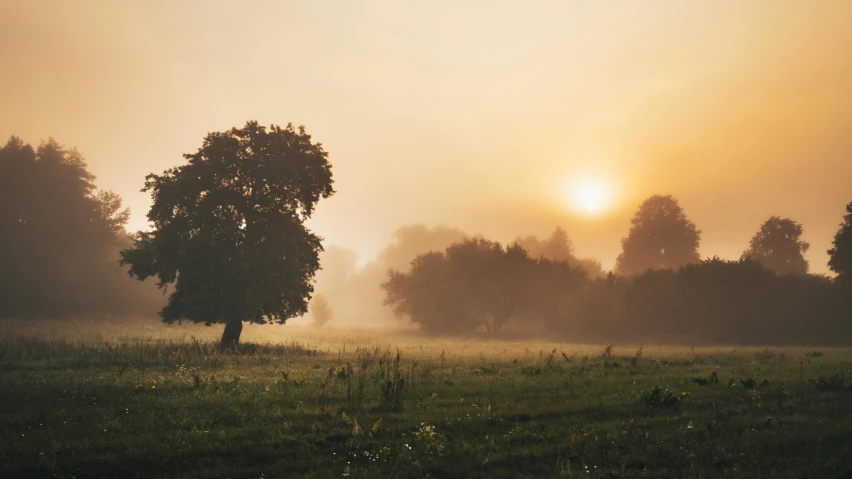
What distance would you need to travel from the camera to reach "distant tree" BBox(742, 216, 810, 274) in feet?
258

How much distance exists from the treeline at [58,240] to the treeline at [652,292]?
40827 millimetres

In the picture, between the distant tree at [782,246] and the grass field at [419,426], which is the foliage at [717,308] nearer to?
the distant tree at [782,246]

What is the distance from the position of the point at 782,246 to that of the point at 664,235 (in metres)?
18.2

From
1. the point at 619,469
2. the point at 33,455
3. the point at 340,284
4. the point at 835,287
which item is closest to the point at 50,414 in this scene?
the point at 33,455

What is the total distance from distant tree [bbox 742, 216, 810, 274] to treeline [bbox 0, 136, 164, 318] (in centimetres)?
9878

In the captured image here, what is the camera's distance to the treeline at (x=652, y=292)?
51.9 meters

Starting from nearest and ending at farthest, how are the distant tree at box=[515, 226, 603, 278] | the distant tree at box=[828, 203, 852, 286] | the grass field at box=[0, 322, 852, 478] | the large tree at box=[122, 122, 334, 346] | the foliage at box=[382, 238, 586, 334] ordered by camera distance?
1. the grass field at box=[0, 322, 852, 478]
2. the large tree at box=[122, 122, 334, 346]
3. the distant tree at box=[828, 203, 852, 286]
4. the foliage at box=[382, 238, 586, 334]
5. the distant tree at box=[515, 226, 603, 278]

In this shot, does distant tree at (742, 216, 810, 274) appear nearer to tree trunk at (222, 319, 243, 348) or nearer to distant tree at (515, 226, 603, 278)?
distant tree at (515, 226, 603, 278)

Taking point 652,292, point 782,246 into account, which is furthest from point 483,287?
point 782,246

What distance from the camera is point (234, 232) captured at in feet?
95.8

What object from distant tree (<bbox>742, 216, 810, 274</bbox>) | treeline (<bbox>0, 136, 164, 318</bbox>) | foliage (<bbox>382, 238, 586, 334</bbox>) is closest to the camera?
treeline (<bbox>0, 136, 164, 318</bbox>)

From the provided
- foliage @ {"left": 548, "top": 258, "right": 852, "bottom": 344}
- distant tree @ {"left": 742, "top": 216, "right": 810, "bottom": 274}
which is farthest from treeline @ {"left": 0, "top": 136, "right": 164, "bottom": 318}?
distant tree @ {"left": 742, "top": 216, "right": 810, "bottom": 274}

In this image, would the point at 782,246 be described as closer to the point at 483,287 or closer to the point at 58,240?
the point at 483,287

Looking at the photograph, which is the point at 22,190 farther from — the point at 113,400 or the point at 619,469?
the point at 619,469
